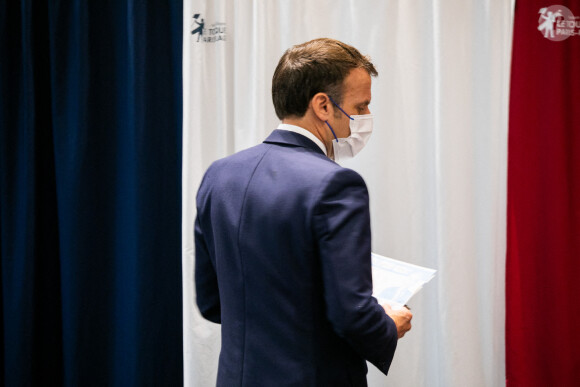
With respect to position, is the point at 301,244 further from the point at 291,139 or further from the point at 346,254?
the point at 291,139

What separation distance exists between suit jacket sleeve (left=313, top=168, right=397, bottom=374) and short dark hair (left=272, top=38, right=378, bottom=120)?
0.22 metres

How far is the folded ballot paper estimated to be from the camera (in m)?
1.16

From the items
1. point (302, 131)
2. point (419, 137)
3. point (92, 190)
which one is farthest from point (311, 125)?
point (92, 190)

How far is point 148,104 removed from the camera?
2424 mm

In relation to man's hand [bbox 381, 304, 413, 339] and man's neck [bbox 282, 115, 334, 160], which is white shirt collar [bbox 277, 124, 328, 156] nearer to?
man's neck [bbox 282, 115, 334, 160]

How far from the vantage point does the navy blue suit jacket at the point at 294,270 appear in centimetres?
94

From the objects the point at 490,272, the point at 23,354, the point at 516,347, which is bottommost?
the point at 23,354

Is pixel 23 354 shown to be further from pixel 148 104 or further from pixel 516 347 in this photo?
Result: pixel 516 347

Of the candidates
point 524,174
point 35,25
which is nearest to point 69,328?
point 35,25

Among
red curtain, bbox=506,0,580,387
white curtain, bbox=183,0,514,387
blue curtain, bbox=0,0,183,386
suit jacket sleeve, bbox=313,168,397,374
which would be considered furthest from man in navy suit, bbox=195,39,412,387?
blue curtain, bbox=0,0,183,386

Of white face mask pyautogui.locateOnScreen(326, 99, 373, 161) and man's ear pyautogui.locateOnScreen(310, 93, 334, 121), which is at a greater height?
man's ear pyautogui.locateOnScreen(310, 93, 334, 121)

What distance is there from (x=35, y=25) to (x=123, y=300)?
1.36 metres

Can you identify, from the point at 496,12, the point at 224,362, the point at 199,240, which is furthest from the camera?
the point at 496,12

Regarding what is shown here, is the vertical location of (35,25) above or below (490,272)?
above
